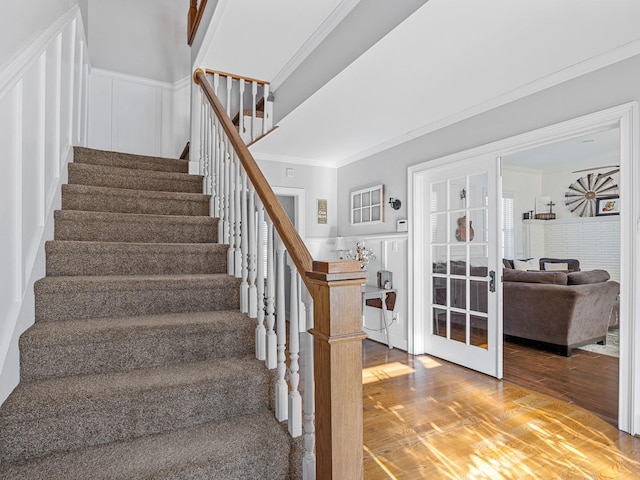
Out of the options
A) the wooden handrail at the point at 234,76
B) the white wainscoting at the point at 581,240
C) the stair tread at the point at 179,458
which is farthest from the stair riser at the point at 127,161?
the white wainscoting at the point at 581,240

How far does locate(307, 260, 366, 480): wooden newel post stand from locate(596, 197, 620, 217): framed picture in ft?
23.2

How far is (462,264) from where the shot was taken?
11.6 ft

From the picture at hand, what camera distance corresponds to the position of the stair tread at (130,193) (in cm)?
226

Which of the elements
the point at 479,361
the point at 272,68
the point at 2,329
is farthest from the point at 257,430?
the point at 272,68

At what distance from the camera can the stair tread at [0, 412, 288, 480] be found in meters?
1.13

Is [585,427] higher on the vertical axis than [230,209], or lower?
lower

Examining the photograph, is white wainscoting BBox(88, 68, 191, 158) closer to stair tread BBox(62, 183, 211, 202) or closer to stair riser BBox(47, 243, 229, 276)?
stair tread BBox(62, 183, 211, 202)

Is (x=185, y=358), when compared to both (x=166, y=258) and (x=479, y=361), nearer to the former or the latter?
(x=166, y=258)

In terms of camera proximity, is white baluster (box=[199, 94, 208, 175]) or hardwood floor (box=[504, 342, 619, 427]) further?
white baluster (box=[199, 94, 208, 175])

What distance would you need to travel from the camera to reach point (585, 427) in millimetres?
2320

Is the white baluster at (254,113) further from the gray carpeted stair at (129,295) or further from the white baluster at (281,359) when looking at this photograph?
the white baluster at (281,359)

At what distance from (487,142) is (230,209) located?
2262 millimetres

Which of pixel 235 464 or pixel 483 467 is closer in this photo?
pixel 235 464

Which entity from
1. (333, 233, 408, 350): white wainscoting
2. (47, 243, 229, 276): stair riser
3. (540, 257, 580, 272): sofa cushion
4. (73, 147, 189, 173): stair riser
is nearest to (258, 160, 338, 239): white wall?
(333, 233, 408, 350): white wainscoting
